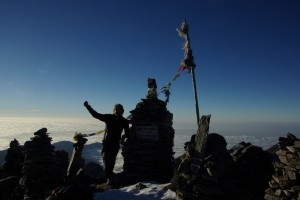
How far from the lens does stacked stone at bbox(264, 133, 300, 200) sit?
26.2 ft

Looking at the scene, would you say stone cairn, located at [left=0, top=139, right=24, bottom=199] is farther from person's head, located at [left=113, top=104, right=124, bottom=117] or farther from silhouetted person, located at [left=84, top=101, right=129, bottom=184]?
person's head, located at [left=113, top=104, right=124, bottom=117]

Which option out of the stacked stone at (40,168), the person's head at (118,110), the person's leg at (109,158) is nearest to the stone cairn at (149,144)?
the person's leg at (109,158)

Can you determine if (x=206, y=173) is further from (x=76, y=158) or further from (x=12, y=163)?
(x=12, y=163)

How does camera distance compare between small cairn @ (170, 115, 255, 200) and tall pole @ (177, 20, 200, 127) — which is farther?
tall pole @ (177, 20, 200, 127)

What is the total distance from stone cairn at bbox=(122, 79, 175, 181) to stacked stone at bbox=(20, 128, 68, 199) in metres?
3.59

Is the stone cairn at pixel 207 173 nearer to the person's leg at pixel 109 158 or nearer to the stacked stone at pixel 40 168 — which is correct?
the person's leg at pixel 109 158

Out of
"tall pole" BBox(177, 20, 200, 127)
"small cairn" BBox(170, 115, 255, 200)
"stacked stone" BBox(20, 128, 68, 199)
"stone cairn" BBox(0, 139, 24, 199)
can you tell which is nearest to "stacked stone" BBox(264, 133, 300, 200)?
"small cairn" BBox(170, 115, 255, 200)

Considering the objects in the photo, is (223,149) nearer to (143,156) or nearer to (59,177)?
(143,156)

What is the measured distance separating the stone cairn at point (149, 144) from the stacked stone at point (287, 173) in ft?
21.0

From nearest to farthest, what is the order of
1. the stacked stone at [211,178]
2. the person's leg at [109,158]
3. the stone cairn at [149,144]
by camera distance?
the stacked stone at [211,178] → the person's leg at [109,158] → the stone cairn at [149,144]

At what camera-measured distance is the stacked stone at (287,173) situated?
8.00 m

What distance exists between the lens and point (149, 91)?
1605 centimetres

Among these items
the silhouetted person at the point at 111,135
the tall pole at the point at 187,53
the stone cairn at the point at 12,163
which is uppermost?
the tall pole at the point at 187,53

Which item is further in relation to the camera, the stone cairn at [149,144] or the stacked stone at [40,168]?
the stone cairn at [149,144]
